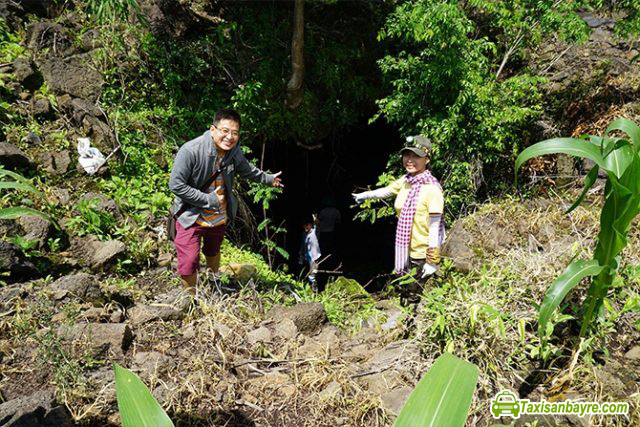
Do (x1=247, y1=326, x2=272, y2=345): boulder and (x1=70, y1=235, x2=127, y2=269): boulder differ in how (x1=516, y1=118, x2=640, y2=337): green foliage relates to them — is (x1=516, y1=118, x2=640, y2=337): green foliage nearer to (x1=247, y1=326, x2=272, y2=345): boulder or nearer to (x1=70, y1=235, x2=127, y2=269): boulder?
(x1=247, y1=326, x2=272, y2=345): boulder

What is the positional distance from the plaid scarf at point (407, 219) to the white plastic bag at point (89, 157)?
10.8 feet

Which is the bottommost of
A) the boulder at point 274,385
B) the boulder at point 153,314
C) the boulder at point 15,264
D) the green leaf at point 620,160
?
the boulder at point 274,385

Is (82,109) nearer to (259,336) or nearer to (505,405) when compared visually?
(259,336)

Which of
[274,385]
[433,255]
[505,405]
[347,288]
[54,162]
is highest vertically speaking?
[54,162]

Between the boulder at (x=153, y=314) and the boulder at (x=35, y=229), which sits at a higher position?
the boulder at (x=35, y=229)

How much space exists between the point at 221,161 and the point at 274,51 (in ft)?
11.4

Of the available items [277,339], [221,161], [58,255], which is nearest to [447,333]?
[277,339]

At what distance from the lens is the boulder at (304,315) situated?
3.81 metres

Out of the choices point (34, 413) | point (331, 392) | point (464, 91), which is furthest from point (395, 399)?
point (464, 91)

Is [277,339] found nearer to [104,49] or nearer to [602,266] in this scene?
[602,266]

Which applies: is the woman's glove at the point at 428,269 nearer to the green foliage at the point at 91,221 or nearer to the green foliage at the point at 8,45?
the green foliage at the point at 91,221

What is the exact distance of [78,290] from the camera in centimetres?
359

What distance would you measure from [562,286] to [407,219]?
4.73 ft
